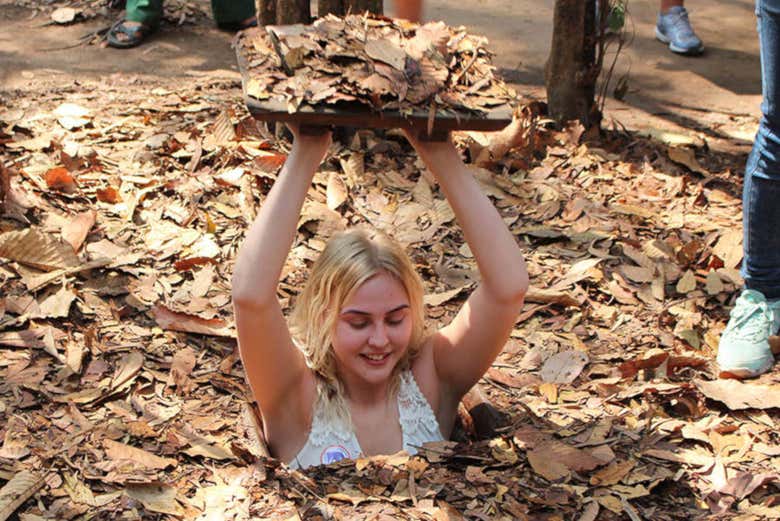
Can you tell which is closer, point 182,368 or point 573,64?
point 182,368

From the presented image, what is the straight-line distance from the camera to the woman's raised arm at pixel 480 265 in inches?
116

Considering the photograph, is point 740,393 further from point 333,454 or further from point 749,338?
point 333,454

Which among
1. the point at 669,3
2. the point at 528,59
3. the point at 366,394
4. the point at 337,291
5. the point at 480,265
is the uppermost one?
the point at 480,265

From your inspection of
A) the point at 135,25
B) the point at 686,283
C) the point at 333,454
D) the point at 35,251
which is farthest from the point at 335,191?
the point at 135,25

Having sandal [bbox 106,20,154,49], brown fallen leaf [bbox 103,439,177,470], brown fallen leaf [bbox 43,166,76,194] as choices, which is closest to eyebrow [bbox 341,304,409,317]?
brown fallen leaf [bbox 103,439,177,470]

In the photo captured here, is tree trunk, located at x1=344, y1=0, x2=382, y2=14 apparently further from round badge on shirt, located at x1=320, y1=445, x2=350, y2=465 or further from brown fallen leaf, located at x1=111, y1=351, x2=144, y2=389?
round badge on shirt, located at x1=320, y1=445, x2=350, y2=465

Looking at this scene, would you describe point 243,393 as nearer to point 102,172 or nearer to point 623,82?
point 102,172

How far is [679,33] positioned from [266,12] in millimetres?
3720

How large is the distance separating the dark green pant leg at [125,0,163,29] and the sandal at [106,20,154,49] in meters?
0.04

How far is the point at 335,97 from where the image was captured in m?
2.71

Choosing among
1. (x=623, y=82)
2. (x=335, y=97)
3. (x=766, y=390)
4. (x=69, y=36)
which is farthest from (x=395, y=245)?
(x=69, y=36)

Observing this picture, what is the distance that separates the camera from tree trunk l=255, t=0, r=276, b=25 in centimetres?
531

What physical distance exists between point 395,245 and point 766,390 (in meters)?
1.44

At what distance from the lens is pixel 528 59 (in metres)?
7.46
